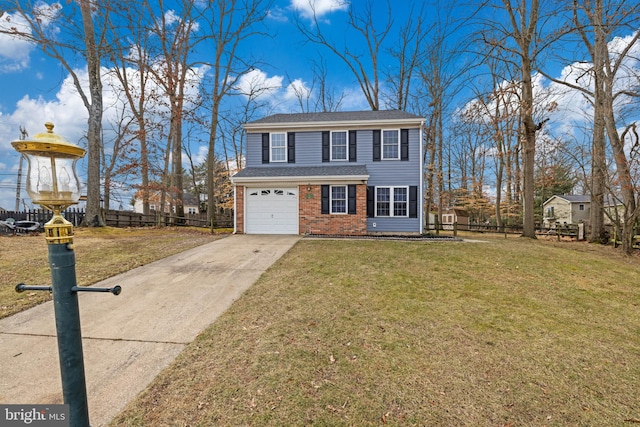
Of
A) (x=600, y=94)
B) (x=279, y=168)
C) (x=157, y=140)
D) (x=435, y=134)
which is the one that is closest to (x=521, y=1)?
(x=600, y=94)

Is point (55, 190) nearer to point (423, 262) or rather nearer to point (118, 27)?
point (423, 262)

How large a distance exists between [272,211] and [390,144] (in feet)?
20.7

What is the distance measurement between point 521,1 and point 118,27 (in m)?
17.4

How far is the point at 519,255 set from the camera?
816 cm

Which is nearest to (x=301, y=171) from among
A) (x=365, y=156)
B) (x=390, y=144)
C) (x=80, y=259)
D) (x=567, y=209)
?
(x=365, y=156)

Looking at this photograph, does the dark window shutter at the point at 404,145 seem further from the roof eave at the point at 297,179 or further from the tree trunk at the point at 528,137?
the tree trunk at the point at 528,137

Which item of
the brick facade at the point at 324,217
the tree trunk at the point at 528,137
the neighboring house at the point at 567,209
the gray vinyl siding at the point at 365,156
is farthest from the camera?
the neighboring house at the point at 567,209

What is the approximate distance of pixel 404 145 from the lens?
41.5 ft

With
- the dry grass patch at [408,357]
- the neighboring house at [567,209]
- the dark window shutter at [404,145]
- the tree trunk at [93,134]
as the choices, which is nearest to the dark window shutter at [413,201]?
the dark window shutter at [404,145]

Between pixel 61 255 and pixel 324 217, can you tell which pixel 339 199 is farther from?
pixel 61 255

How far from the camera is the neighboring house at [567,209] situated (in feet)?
99.2

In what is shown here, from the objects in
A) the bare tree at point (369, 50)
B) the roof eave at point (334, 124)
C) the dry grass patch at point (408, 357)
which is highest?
the bare tree at point (369, 50)

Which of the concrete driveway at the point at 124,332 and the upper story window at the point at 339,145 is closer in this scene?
the concrete driveway at the point at 124,332

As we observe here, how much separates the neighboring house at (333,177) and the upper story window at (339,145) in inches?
1.8
